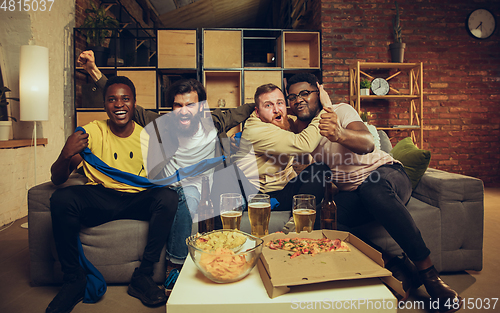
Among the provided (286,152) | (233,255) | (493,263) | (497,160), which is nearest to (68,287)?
(233,255)

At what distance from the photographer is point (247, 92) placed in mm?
3938

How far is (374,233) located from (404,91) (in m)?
3.34

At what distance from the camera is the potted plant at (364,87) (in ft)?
12.7

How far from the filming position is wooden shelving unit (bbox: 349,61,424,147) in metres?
3.89

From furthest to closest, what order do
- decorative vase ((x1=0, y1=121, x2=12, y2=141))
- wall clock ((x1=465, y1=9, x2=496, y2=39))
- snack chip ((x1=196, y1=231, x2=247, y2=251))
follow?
1. wall clock ((x1=465, y1=9, x2=496, y2=39))
2. decorative vase ((x1=0, y1=121, x2=12, y2=141))
3. snack chip ((x1=196, y1=231, x2=247, y2=251))

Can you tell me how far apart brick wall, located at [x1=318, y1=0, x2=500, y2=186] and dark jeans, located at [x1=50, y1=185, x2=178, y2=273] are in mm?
3226

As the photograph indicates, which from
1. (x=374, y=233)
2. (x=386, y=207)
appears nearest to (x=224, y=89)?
(x=374, y=233)

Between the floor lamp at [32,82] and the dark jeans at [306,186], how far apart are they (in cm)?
246

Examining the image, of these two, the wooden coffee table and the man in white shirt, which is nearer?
the wooden coffee table

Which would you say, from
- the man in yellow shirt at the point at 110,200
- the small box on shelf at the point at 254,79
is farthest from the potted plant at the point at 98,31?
the man in yellow shirt at the point at 110,200

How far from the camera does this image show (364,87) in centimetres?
392

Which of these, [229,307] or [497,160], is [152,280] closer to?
[229,307]

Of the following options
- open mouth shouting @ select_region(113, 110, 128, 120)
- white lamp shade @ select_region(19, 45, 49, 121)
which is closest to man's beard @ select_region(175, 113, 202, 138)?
open mouth shouting @ select_region(113, 110, 128, 120)

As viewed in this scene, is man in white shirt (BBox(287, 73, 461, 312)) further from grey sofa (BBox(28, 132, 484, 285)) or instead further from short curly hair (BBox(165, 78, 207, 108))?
short curly hair (BBox(165, 78, 207, 108))
